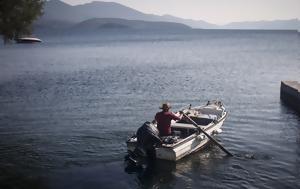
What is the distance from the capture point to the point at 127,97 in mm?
38281

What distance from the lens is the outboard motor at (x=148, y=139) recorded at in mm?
18922

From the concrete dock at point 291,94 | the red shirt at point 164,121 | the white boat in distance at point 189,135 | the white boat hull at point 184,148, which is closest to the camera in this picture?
the white boat hull at point 184,148

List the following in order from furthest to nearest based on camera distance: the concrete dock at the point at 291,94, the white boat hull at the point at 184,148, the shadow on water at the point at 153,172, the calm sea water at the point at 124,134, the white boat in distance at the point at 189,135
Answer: the concrete dock at the point at 291,94, the white boat in distance at the point at 189,135, the white boat hull at the point at 184,148, the calm sea water at the point at 124,134, the shadow on water at the point at 153,172

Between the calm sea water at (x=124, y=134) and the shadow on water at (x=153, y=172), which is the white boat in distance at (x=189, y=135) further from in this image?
the calm sea water at (x=124, y=134)

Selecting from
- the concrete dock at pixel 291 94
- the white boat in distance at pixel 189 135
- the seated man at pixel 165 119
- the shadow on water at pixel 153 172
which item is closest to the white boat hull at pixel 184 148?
the white boat in distance at pixel 189 135

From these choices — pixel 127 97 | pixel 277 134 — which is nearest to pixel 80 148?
pixel 277 134

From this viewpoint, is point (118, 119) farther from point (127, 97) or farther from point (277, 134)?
point (277, 134)

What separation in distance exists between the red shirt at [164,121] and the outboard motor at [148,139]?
136 centimetres

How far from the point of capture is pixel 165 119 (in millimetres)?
20469

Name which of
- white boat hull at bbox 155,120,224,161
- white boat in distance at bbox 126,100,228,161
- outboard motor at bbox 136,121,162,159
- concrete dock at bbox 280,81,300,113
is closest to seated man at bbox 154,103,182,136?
white boat in distance at bbox 126,100,228,161

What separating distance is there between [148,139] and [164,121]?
6.35 ft

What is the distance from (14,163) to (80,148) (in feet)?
12.8

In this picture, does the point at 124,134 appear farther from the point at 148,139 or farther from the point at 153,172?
the point at 148,139

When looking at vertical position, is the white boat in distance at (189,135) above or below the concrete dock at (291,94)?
below
